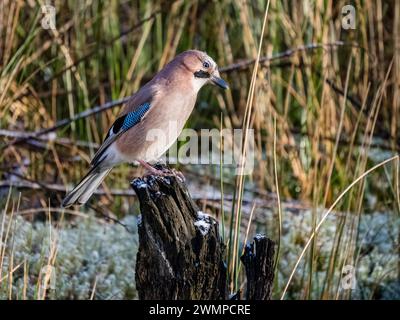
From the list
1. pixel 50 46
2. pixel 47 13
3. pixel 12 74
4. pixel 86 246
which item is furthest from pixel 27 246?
pixel 50 46

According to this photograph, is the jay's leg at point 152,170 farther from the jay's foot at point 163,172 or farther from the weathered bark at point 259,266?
the weathered bark at point 259,266

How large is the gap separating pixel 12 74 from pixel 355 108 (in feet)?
8.05

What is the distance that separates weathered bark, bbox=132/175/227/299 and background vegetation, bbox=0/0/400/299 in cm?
139

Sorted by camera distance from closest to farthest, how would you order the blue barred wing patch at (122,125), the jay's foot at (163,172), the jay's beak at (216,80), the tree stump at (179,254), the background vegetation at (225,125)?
1. the tree stump at (179,254)
2. the jay's foot at (163,172)
3. the jay's beak at (216,80)
4. the blue barred wing patch at (122,125)
5. the background vegetation at (225,125)

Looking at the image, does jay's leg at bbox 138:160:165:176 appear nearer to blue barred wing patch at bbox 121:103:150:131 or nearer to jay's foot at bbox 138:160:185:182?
jay's foot at bbox 138:160:185:182

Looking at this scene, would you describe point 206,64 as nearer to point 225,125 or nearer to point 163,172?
point 163,172

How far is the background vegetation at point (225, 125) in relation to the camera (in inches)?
194

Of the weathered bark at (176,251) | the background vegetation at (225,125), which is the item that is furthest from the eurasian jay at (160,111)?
the weathered bark at (176,251)

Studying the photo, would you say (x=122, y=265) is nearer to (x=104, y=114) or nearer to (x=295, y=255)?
(x=295, y=255)

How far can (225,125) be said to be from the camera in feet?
21.4

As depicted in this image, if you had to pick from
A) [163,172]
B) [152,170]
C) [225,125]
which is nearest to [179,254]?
[163,172]

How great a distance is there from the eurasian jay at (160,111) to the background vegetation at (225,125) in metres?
0.51

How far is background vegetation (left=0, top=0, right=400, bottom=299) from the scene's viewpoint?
4938 millimetres

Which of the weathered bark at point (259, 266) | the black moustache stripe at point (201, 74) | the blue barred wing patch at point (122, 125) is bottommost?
the weathered bark at point (259, 266)
